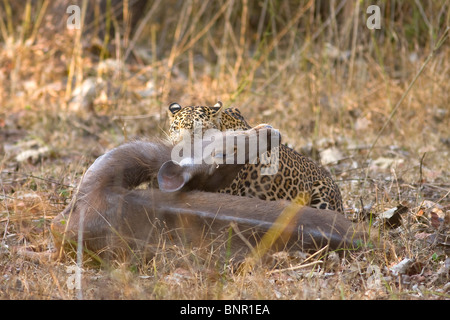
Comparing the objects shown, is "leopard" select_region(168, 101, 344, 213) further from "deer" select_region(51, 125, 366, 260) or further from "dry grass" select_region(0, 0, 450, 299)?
"deer" select_region(51, 125, 366, 260)

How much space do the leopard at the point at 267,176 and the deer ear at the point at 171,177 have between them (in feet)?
1.82

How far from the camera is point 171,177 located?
11.6 feet

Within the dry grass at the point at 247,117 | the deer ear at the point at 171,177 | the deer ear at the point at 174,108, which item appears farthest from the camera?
the deer ear at the point at 174,108

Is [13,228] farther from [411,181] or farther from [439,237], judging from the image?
[411,181]

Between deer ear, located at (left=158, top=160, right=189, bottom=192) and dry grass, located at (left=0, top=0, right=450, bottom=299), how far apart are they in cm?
34

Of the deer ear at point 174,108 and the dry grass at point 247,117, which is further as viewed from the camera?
the deer ear at point 174,108

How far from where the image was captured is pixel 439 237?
386 cm

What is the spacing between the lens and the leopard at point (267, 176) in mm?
4261

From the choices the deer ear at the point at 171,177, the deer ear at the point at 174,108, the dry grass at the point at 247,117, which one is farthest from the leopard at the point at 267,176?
the deer ear at the point at 171,177

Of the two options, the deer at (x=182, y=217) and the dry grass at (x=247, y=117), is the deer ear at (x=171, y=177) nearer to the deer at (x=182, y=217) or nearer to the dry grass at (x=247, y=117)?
the deer at (x=182, y=217)

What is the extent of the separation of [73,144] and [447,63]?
4.26 metres

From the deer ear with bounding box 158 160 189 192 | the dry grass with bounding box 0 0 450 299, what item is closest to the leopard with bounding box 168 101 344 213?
the dry grass with bounding box 0 0 450 299

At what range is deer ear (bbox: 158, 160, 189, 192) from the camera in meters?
3.49
